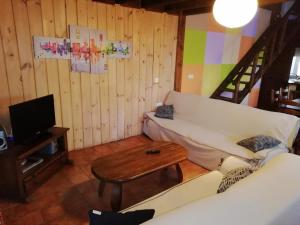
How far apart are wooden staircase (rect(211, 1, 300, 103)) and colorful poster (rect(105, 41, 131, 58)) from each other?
2.38 m

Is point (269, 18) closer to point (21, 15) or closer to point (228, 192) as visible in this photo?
point (21, 15)

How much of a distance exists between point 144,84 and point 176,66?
787 millimetres

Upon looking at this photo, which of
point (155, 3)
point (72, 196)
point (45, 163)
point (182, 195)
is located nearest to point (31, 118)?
point (45, 163)

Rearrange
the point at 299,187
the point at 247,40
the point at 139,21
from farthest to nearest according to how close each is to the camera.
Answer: the point at 247,40 → the point at 139,21 → the point at 299,187

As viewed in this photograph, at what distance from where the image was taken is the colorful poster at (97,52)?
321 centimetres

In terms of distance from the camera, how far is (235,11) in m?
1.66

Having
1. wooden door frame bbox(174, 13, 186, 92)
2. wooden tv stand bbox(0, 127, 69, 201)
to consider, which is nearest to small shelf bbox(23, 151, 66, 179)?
wooden tv stand bbox(0, 127, 69, 201)

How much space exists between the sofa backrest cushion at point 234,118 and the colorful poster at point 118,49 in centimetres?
118

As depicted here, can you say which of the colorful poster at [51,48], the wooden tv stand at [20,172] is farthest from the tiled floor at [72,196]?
the colorful poster at [51,48]

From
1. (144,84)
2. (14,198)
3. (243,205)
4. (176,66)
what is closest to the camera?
(243,205)

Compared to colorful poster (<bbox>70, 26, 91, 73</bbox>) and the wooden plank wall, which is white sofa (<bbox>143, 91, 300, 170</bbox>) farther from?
colorful poster (<bbox>70, 26, 91, 73</bbox>)

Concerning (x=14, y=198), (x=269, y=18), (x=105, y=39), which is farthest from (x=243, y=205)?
(x=269, y=18)

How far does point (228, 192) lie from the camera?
3.64 feet

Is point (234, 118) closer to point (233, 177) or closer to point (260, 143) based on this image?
point (260, 143)
